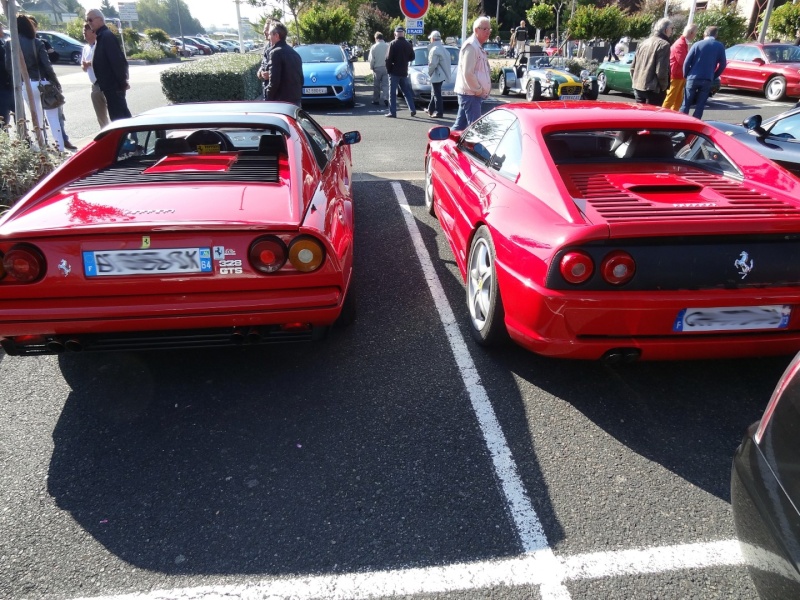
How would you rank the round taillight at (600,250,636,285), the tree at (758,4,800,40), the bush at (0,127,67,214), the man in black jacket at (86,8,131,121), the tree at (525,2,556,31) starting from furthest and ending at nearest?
the tree at (525,2,556,31), the tree at (758,4,800,40), the man in black jacket at (86,8,131,121), the bush at (0,127,67,214), the round taillight at (600,250,636,285)

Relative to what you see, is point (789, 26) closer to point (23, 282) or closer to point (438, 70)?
point (438, 70)

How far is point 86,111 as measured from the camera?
12.6 metres

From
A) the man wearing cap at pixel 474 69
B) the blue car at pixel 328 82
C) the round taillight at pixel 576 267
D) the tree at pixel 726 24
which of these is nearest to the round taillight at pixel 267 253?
the round taillight at pixel 576 267

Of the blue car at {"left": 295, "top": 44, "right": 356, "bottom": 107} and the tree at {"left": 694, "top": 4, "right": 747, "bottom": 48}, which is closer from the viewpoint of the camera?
the blue car at {"left": 295, "top": 44, "right": 356, "bottom": 107}

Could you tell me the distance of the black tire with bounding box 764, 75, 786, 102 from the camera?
15250 mm

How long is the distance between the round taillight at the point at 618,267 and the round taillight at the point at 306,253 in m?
1.25

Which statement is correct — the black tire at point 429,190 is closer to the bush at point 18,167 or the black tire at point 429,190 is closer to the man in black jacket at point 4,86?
the bush at point 18,167

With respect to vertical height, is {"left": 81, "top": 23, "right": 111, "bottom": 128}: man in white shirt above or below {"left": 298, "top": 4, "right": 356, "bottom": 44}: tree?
below

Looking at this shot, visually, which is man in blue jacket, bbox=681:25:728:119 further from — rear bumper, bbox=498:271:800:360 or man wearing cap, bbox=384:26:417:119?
rear bumper, bbox=498:271:800:360

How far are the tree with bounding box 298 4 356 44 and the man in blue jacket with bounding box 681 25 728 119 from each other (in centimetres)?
1427

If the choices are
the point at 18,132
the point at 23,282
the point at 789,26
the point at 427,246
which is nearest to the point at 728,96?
the point at 789,26

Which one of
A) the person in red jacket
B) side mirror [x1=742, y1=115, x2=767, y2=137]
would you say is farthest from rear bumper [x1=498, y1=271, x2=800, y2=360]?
the person in red jacket

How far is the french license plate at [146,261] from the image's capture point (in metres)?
2.50

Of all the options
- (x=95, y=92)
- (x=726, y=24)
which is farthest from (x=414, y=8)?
(x=726, y=24)
